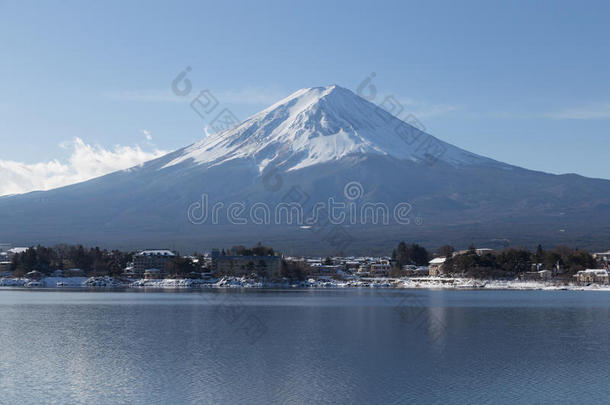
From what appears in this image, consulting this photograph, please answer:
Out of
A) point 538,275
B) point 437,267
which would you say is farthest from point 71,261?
point 538,275

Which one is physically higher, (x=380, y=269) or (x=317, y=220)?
(x=317, y=220)

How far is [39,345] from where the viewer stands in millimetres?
31969

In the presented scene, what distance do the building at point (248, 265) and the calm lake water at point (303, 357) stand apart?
185ft

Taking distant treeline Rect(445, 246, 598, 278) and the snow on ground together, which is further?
distant treeline Rect(445, 246, 598, 278)

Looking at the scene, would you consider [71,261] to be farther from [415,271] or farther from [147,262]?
[415,271]

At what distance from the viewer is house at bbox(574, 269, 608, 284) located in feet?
298

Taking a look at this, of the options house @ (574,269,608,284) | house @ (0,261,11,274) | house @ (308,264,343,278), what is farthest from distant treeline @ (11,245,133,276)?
house @ (574,269,608,284)

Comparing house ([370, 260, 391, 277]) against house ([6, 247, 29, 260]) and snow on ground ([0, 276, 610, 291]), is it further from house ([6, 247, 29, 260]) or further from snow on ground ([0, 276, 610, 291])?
house ([6, 247, 29, 260])

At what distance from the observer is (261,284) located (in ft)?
324

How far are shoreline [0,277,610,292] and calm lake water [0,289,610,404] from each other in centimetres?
4621

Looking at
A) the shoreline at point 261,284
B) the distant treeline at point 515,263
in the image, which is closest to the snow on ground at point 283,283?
the shoreline at point 261,284

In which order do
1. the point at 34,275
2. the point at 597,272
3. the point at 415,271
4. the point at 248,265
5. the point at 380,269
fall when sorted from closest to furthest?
the point at 597,272, the point at 248,265, the point at 34,275, the point at 415,271, the point at 380,269

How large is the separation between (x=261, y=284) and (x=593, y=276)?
120 feet

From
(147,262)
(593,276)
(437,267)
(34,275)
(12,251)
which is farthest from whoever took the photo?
(12,251)
